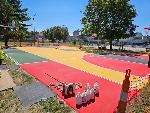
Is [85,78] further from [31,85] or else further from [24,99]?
[24,99]

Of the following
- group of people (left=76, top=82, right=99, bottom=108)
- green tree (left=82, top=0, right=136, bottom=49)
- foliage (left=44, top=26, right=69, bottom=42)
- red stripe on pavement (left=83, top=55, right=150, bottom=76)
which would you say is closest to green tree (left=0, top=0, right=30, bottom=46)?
green tree (left=82, top=0, right=136, bottom=49)

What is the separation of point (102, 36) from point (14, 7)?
28129 millimetres

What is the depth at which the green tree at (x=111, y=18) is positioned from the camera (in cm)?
4697

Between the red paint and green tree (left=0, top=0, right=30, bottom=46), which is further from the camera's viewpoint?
green tree (left=0, top=0, right=30, bottom=46)

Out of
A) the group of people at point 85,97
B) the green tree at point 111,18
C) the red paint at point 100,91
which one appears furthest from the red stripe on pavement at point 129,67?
the green tree at point 111,18

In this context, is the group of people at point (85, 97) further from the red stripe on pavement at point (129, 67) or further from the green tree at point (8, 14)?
the green tree at point (8, 14)

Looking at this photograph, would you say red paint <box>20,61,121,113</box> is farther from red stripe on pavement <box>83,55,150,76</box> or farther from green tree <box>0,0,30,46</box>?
green tree <box>0,0,30,46</box>

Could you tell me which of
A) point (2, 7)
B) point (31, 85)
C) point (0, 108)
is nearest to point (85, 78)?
point (31, 85)

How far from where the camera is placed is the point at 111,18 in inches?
1907

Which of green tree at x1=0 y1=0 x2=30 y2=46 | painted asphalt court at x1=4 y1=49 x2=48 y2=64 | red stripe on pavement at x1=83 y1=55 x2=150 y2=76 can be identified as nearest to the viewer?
red stripe on pavement at x1=83 y1=55 x2=150 y2=76

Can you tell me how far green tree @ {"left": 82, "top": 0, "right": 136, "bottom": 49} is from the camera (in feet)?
154

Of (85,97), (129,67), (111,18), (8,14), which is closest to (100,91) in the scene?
(85,97)

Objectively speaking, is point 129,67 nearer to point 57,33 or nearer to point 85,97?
point 85,97

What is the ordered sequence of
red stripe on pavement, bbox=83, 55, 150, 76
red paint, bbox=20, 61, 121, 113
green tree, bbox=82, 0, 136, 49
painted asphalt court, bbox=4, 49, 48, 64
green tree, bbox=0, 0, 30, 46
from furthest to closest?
green tree, bbox=0, 0, 30, 46, green tree, bbox=82, 0, 136, 49, painted asphalt court, bbox=4, 49, 48, 64, red stripe on pavement, bbox=83, 55, 150, 76, red paint, bbox=20, 61, 121, 113
